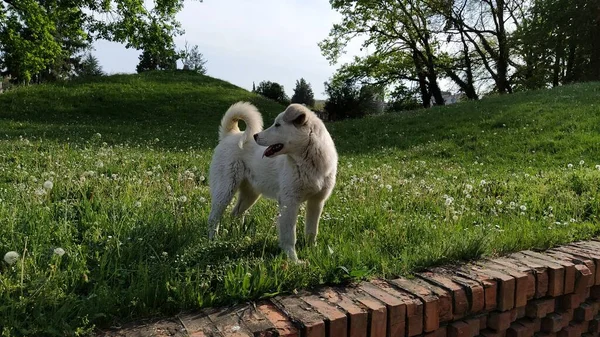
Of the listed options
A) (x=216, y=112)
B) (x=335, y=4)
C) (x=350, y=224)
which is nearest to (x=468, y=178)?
(x=350, y=224)

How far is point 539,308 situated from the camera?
3279mm

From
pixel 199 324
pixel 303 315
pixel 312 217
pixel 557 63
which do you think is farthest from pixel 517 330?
pixel 557 63

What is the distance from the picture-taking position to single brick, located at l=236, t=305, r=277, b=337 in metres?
2.28

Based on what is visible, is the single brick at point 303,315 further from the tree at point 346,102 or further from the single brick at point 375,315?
the tree at point 346,102

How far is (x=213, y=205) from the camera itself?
4.62m

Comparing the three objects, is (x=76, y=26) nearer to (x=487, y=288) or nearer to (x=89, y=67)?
(x=487, y=288)

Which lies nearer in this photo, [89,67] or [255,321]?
[255,321]

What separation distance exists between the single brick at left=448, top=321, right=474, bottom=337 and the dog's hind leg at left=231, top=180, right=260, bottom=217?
257 cm

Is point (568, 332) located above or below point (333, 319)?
below

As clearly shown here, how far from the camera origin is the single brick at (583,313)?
11.6 feet

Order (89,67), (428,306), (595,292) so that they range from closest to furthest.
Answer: (428,306), (595,292), (89,67)

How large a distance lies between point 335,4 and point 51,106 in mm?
24015

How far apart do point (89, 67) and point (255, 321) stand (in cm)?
6487

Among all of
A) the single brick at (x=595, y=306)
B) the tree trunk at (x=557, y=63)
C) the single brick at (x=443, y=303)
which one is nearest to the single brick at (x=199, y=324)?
the single brick at (x=443, y=303)
